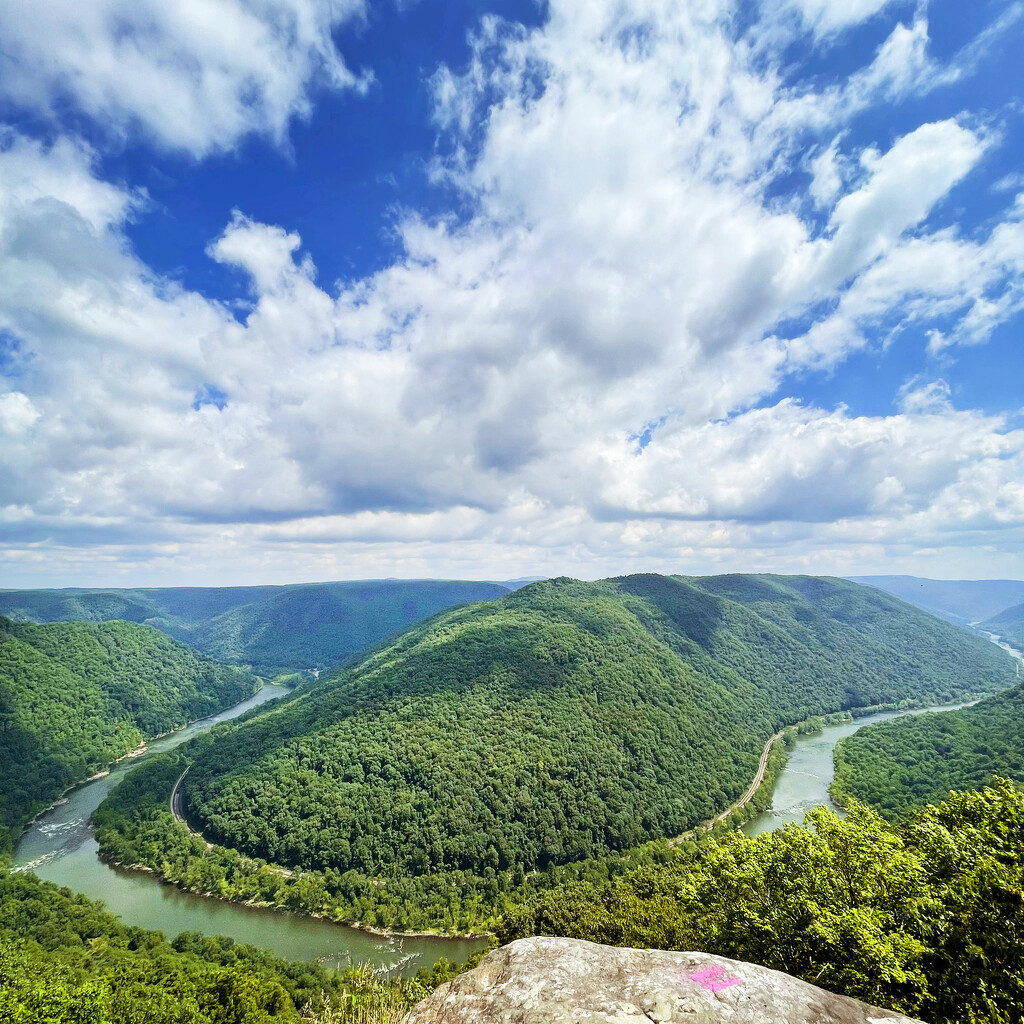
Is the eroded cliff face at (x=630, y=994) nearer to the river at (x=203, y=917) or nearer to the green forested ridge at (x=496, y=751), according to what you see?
the river at (x=203, y=917)

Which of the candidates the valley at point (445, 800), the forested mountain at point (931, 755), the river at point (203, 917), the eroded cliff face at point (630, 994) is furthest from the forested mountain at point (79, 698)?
the forested mountain at point (931, 755)

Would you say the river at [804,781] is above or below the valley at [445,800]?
below

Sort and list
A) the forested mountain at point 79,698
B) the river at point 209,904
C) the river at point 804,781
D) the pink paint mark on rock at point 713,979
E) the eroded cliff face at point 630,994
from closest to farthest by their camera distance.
Result: the eroded cliff face at point 630,994
the pink paint mark on rock at point 713,979
the river at point 209,904
the river at point 804,781
the forested mountain at point 79,698

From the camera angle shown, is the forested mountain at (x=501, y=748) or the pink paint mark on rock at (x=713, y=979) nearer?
the pink paint mark on rock at (x=713, y=979)

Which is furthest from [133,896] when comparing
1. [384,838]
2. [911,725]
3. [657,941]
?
[911,725]

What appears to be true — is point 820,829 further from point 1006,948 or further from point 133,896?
point 133,896

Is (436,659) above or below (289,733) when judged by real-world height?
above
